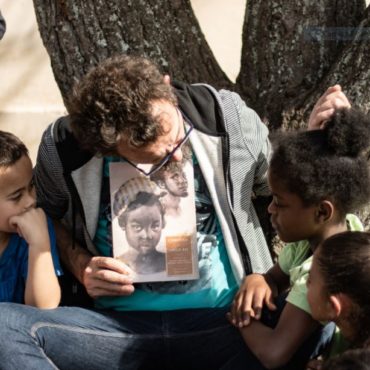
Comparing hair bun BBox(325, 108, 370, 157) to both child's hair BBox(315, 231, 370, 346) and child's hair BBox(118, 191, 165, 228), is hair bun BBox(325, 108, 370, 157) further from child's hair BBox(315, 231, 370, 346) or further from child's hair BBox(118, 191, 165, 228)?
child's hair BBox(118, 191, 165, 228)

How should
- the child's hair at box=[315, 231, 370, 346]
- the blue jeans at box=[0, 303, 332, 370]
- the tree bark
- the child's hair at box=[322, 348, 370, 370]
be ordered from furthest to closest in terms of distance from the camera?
1. the tree bark
2. the blue jeans at box=[0, 303, 332, 370]
3. the child's hair at box=[315, 231, 370, 346]
4. the child's hair at box=[322, 348, 370, 370]

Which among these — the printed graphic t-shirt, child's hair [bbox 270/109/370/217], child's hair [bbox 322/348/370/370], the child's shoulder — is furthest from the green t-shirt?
child's hair [bbox 322/348/370/370]

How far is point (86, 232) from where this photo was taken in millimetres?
2889

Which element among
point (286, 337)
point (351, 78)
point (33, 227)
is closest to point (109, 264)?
point (33, 227)

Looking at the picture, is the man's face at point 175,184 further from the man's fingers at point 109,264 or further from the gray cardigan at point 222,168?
the man's fingers at point 109,264

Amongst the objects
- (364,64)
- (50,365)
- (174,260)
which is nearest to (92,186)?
(174,260)

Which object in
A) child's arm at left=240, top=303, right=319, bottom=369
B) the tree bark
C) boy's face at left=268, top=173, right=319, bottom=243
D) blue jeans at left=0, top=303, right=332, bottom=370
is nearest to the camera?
child's arm at left=240, top=303, right=319, bottom=369

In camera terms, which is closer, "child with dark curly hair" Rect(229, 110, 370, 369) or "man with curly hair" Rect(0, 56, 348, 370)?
"child with dark curly hair" Rect(229, 110, 370, 369)

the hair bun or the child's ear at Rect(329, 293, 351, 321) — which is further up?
the hair bun

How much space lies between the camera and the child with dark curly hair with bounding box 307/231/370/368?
2.23 m

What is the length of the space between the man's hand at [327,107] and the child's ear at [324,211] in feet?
0.88

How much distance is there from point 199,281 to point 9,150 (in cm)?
80

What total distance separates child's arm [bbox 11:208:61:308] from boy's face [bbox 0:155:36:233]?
3 cm

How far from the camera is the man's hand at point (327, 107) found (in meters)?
2.63
